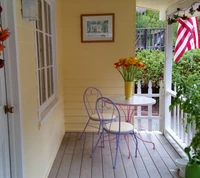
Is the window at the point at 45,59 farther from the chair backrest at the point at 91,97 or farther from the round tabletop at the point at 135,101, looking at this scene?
the round tabletop at the point at 135,101

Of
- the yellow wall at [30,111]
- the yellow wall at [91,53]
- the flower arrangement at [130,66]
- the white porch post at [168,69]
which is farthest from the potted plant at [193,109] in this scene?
the yellow wall at [91,53]

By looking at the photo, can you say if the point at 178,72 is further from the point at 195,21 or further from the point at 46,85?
the point at 46,85

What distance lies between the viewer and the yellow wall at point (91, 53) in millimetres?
3742

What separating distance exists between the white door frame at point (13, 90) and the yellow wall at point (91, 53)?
2.21 metres

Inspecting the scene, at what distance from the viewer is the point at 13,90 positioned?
1.70m

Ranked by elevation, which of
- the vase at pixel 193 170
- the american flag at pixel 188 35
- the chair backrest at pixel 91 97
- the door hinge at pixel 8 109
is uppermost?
the american flag at pixel 188 35

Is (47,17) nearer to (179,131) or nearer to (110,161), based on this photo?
(110,161)

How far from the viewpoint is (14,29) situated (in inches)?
A: 65.4

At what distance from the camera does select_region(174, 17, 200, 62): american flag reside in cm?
362

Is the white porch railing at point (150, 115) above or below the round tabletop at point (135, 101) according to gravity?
below

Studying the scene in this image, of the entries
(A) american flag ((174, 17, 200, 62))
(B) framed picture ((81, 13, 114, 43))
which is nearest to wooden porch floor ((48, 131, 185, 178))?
(A) american flag ((174, 17, 200, 62))

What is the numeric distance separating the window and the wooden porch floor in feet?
2.45

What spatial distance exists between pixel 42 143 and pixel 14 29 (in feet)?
4.30

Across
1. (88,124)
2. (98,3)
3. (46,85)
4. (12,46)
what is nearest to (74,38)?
(98,3)
